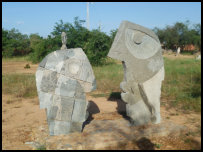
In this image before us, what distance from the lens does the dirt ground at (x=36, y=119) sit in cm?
426

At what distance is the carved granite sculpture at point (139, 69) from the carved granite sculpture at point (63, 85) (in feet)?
2.52

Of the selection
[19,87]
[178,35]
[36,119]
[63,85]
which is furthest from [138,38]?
[178,35]

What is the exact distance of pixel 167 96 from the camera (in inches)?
298

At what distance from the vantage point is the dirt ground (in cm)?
426

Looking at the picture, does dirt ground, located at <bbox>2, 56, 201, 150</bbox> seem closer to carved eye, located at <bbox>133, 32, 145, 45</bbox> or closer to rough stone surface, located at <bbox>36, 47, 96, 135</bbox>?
rough stone surface, located at <bbox>36, 47, 96, 135</bbox>

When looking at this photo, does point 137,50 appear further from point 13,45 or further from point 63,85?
point 13,45

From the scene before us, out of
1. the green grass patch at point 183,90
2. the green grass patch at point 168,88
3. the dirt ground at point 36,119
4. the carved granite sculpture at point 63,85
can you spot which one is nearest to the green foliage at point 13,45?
the green grass patch at point 168,88

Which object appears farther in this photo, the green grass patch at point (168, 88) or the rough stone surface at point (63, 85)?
the green grass patch at point (168, 88)

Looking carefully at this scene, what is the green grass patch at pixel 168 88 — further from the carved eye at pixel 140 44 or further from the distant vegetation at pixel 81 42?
the distant vegetation at pixel 81 42

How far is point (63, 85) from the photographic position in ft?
14.5

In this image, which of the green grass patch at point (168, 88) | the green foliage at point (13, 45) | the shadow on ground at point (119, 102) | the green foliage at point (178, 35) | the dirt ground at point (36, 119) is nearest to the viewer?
the dirt ground at point (36, 119)

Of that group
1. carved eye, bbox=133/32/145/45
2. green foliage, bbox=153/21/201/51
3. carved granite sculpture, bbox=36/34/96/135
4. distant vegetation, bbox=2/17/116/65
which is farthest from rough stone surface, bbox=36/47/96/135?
green foliage, bbox=153/21/201/51

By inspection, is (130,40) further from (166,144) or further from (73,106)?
(166,144)

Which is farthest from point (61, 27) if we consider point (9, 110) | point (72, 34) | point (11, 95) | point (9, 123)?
point (9, 123)
